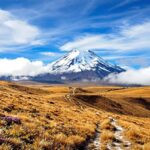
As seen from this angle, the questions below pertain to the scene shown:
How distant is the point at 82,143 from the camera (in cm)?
1866

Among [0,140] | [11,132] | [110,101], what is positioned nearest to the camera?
[0,140]

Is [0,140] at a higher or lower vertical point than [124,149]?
higher

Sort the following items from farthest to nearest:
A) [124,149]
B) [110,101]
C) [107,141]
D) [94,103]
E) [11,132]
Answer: [110,101], [94,103], [107,141], [124,149], [11,132]

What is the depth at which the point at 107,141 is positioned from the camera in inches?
807

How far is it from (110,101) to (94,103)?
900 centimetres

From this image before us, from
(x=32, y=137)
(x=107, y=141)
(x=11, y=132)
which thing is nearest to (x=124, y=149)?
(x=107, y=141)

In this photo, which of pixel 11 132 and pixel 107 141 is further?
pixel 107 141

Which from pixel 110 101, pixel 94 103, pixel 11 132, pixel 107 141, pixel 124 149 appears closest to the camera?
pixel 11 132

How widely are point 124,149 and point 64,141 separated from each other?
353 centimetres

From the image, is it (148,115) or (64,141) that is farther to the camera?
(148,115)

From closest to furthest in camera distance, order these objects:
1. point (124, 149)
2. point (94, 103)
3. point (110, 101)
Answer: point (124, 149)
point (94, 103)
point (110, 101)

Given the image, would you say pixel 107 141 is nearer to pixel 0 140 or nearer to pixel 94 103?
pixel 0 140

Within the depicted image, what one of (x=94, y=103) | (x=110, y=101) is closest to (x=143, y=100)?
(x=110, y=101)

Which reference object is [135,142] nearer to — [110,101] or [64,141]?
[64,141]
